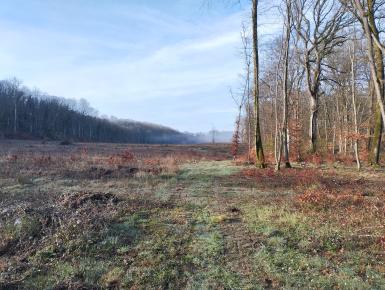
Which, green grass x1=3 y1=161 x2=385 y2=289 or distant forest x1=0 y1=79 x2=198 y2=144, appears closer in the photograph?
green grass x1=3 y1=161 x2=385 y2=289

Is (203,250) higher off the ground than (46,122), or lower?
lower

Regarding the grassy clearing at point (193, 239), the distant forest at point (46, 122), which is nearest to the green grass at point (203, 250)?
the grassy clearing at point (193, 239)

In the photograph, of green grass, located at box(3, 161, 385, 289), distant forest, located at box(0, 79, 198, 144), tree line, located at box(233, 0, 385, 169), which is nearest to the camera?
green grass, located at box(3, 161, 385, 289)

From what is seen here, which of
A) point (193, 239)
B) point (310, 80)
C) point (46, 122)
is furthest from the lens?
point (46, 122)

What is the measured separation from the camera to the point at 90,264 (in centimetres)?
713

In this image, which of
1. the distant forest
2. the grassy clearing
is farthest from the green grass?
the distant forest

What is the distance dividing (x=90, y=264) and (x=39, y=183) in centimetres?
795

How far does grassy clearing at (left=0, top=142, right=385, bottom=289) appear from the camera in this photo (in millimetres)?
6492

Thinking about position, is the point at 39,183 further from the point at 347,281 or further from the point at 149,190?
the point at 347,281

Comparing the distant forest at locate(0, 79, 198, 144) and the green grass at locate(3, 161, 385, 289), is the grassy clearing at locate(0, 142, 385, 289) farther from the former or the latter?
the distant forest at locate(0, 79, 198, 144)

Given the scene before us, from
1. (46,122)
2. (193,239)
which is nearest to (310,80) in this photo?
(193,239)

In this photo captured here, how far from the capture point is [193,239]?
802 cm

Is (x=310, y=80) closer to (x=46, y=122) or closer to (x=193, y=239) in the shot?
(x=193, y=239)

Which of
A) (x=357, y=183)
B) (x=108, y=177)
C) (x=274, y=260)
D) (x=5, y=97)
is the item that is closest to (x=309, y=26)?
(x=357, y=183)
